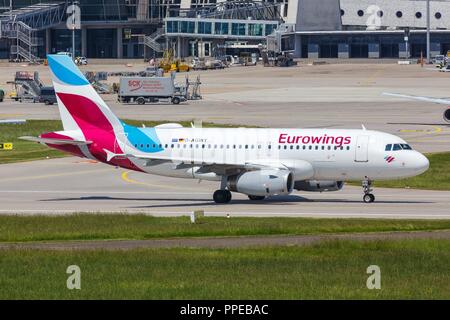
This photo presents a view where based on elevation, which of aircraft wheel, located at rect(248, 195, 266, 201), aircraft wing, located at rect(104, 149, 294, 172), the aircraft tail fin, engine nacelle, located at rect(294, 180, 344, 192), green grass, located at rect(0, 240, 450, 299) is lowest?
aircraft wheel, located at rect(248, 195, 266, 201)

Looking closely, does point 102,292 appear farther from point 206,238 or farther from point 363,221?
point 363,221

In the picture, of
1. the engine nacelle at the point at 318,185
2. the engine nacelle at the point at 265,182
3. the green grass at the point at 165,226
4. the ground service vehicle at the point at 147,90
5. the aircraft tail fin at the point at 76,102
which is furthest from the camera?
the ground service vehicle at the point at 147,90

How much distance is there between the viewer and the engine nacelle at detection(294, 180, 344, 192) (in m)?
56.7

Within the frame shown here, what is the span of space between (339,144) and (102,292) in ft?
94.0

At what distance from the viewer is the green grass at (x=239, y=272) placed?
94.1 feet

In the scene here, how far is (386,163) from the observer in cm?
5509

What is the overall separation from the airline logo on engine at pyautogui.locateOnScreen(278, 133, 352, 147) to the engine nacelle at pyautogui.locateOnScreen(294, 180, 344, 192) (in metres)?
2.02

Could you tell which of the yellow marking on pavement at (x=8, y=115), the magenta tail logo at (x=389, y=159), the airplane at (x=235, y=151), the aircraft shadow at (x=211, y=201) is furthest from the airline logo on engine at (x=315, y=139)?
the yellow marking on pavement at (x=8, y=115)

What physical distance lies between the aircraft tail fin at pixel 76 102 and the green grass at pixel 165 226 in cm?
959

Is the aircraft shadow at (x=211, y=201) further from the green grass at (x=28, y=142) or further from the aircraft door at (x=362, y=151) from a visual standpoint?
the green grass at (x=28, y=142)

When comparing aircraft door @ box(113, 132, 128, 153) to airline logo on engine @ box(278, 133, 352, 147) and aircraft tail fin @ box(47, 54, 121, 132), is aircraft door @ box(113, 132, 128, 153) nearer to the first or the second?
aircraft tail fin @ box(47, 54, 121, 132)

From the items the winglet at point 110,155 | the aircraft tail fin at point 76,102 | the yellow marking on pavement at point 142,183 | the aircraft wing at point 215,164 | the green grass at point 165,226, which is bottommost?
the yellow marking on pavement at point 142,183

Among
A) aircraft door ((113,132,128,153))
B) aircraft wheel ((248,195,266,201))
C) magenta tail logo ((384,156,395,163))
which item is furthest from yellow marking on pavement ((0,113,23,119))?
magenta tail logo ((384,156,395,163))

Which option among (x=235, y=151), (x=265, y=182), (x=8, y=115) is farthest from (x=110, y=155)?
(x=8, y=115)
